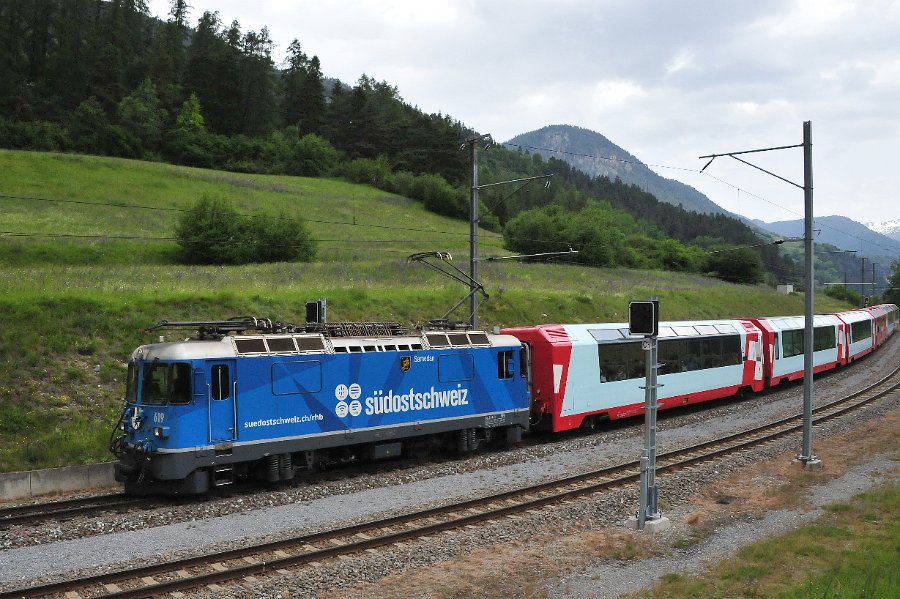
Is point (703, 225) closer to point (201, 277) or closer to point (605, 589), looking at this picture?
point (201, 277)

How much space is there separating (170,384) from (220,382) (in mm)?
982

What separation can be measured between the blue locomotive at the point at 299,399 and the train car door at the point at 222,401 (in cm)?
2

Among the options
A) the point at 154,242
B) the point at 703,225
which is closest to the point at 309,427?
the point at 154,242

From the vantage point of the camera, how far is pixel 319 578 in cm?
1048

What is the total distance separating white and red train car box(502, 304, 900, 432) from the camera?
22.4 metres

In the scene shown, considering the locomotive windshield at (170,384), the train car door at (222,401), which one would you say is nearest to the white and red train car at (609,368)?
the train car door at (222,401)

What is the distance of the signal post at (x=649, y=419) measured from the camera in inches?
497

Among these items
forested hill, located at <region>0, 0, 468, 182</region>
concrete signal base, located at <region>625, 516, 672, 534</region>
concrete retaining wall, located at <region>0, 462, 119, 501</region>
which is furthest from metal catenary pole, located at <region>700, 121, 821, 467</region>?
forested hill, located at <region>0, 0, 468, 182</region>

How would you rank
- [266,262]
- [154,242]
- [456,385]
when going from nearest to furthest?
[456,385]
[266,262]
[154,242]

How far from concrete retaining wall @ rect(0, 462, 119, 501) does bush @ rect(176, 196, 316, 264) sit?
2723cm

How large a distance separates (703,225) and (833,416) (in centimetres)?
15816

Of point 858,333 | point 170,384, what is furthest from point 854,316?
point 170,384

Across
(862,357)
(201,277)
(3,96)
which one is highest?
(3,96)

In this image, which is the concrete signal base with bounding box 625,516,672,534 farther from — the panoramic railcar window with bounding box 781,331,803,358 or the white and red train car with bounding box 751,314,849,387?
the panoramic railcar window with bounding box 781,331,803,358
